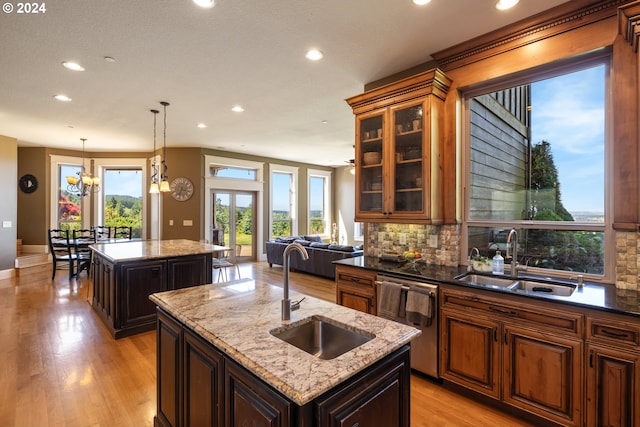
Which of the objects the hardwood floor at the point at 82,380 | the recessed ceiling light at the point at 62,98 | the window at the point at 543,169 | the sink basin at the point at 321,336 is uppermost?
the recessed ceiling light at the point at 62,98

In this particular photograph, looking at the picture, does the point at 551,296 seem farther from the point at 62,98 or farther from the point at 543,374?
the point at 62,98

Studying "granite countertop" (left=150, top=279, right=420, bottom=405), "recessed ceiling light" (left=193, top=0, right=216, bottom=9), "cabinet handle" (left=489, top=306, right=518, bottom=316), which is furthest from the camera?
"recessed ceiling light" (left=193, top=0, right=216, bottom=9)

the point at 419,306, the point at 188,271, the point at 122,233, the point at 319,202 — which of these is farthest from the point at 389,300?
the point at 319,202

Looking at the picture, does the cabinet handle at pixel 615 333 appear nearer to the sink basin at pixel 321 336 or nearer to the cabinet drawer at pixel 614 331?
the cabinet drawer at pixel 614 331

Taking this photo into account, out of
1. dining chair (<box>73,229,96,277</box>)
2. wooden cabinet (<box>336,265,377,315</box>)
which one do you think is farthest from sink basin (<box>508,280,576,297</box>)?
dining chair (<box>73,229,96,277</box>)

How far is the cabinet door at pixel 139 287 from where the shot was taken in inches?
139

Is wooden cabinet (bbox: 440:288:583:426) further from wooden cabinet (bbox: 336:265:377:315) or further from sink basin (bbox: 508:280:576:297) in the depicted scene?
wooden cabinet (bbox: 336:265:377:315)

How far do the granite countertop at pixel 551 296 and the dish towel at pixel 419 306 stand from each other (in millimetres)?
113

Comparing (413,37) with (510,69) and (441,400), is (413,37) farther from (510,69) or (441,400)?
(441,400)

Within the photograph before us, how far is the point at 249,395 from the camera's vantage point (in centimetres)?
114

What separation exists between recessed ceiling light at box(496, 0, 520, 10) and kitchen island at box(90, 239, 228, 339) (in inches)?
154

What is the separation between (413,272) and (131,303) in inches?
126

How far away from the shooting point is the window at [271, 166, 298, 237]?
9.00 m

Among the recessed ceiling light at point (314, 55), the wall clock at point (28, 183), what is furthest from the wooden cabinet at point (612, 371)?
the wall clock at point (28, 183)
